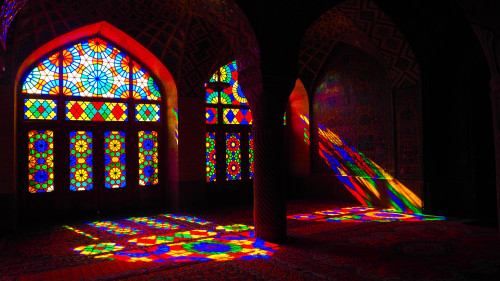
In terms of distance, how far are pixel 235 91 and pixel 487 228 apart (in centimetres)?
646

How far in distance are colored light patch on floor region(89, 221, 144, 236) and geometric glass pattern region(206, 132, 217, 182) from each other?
9.60 feet

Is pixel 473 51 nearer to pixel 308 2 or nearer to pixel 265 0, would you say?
pixel 308 2

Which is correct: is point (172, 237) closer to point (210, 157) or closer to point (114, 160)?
point (114, 160)

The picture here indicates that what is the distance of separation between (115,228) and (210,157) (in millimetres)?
3394

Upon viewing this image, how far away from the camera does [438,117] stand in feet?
27.2

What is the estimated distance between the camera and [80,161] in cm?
849

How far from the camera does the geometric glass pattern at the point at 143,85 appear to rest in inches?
359

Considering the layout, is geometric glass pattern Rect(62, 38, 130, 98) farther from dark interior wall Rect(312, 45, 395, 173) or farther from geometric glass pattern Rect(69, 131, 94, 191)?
dark interior wall Rect(312, 45, 395, 173)

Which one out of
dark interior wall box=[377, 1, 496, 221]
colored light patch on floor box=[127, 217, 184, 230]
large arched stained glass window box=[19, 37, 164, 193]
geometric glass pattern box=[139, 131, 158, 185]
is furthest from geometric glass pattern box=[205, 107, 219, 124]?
dark interior wall box=[377, 1, 496, 221]

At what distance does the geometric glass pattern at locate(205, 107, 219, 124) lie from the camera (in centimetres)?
999

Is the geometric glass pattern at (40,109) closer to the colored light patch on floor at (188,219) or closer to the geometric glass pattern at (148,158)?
the geometric glass pattern at (148,158)

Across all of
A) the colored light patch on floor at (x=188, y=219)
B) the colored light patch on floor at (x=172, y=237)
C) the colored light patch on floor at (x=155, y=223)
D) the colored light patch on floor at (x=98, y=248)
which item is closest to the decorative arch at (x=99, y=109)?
the colored light patch on floor at (x=188, y=219)

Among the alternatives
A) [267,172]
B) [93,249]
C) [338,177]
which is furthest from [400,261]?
[338,177]

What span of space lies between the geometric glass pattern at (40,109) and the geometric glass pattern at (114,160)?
116 centimetres
